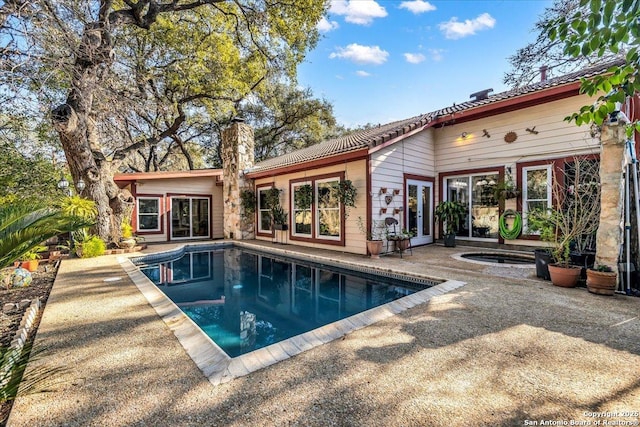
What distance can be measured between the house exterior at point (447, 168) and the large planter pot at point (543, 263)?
297cm

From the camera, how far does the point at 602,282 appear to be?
165 inches

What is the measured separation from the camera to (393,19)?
10.1 metres

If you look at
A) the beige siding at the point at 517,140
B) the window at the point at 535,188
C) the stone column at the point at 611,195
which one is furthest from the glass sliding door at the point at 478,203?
the stone column at the point at 611,195

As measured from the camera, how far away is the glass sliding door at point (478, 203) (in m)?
8.50

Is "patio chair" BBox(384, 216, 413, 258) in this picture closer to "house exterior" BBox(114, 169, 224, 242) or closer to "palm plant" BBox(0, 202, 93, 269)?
"palm plant" BBox(0, 202, 93, 269)

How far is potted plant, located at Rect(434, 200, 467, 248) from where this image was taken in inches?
342

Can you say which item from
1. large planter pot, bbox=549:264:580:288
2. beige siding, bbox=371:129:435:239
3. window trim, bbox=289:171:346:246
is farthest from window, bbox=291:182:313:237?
large planter pot, bbox=549:264:580:288

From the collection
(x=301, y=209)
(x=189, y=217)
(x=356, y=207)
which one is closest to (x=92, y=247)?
(x=189, y=217)

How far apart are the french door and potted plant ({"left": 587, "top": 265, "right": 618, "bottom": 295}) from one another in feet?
14.5

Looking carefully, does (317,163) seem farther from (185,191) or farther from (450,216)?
(185,191)

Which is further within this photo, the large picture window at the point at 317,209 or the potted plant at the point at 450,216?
the large picture window at the point at 317,209

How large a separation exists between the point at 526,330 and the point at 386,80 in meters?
12.7

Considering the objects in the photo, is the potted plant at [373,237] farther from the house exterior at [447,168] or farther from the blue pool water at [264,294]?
the blue pool water at [264,294]

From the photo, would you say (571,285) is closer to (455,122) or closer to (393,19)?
(455,122)
